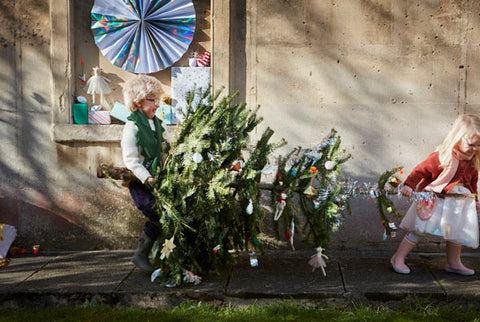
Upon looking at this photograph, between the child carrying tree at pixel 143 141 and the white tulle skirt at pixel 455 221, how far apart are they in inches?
86.4

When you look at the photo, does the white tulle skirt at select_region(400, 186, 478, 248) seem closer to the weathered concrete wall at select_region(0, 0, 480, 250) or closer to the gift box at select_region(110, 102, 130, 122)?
the weathered concrete wall at select_region(0, 0, 480, 250)

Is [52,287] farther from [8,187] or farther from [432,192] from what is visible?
[432,192]

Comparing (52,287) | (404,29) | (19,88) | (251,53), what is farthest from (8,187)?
(404,29)

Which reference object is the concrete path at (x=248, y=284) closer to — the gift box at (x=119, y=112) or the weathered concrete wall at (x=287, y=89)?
the weathered concrete wall at (x=287, y=89)

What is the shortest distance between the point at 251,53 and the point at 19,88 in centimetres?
242

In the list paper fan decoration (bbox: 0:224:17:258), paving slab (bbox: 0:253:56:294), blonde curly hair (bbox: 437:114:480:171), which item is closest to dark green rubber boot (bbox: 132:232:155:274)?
paving slab (bbox: 0:253:56:294)

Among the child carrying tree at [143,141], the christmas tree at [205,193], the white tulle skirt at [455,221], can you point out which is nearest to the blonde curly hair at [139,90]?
the child carrying tree at [143,141]

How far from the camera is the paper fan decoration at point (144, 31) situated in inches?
201

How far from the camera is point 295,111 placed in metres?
5.08

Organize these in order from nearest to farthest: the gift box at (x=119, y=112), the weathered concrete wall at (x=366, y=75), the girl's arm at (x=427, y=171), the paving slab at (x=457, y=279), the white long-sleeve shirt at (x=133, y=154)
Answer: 1. the paving slab at (x=457, y=279)
2. the white long-sleeve shirt at (x=133, y=154)
3. the girl's arm at (x=427, y=171)
4. the weathered concrete wall at (x=366, y=75)
5. the gift box at (x=119, y=112)

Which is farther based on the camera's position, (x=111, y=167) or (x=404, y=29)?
(x=404, y=29)

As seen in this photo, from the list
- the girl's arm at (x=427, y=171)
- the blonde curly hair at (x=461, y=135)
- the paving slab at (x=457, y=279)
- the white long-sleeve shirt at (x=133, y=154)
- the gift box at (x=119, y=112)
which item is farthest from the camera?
the gift box at (x=119, y=112)

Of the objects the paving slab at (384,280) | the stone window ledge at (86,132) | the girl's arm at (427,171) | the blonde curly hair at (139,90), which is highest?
the blonde curly hair at (139,90)

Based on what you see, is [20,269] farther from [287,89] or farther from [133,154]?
[287,89]
